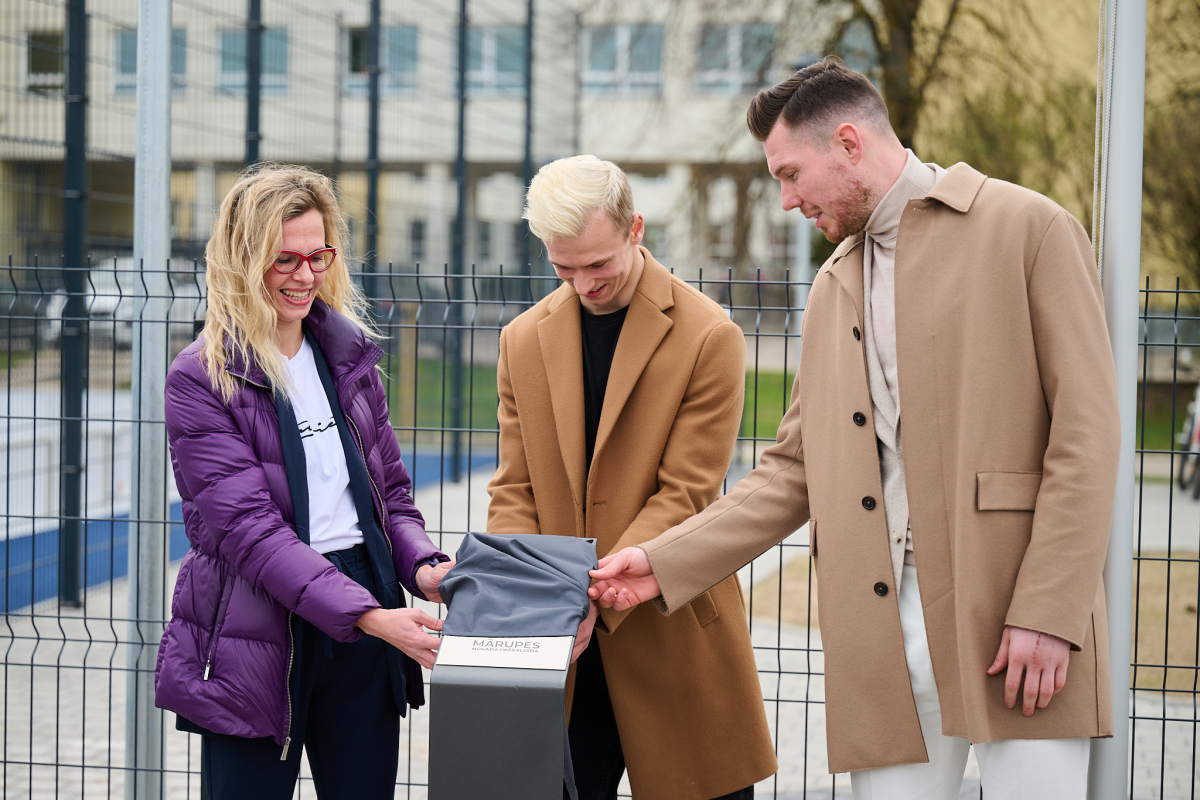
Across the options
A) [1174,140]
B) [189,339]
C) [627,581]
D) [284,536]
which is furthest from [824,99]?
[1174,140]

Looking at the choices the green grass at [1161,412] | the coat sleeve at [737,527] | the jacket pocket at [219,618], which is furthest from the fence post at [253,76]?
the green grass at [1161,412]

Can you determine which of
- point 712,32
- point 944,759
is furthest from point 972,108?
point 944,759

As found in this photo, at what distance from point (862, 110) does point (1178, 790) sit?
3399 mm

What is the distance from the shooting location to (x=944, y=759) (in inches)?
86.8

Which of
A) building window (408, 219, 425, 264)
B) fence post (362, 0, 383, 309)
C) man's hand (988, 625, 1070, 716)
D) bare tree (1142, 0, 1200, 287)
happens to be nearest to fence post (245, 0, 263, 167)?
fence post (362, 0, 383, 309)

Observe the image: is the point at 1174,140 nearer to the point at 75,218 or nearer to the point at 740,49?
the point at 740,49

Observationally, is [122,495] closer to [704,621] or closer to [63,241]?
[63,241]

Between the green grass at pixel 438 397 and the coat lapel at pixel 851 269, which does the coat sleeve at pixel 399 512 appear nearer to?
the coat lapel at pixel 851 269

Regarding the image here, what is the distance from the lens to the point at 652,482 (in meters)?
2.55

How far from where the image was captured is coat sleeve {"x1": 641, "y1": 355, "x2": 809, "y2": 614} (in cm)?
242

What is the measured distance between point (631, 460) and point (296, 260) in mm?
870

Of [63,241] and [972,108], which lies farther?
[972,108]

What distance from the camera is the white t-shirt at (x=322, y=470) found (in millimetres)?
2436

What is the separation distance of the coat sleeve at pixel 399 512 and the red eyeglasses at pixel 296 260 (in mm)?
310
